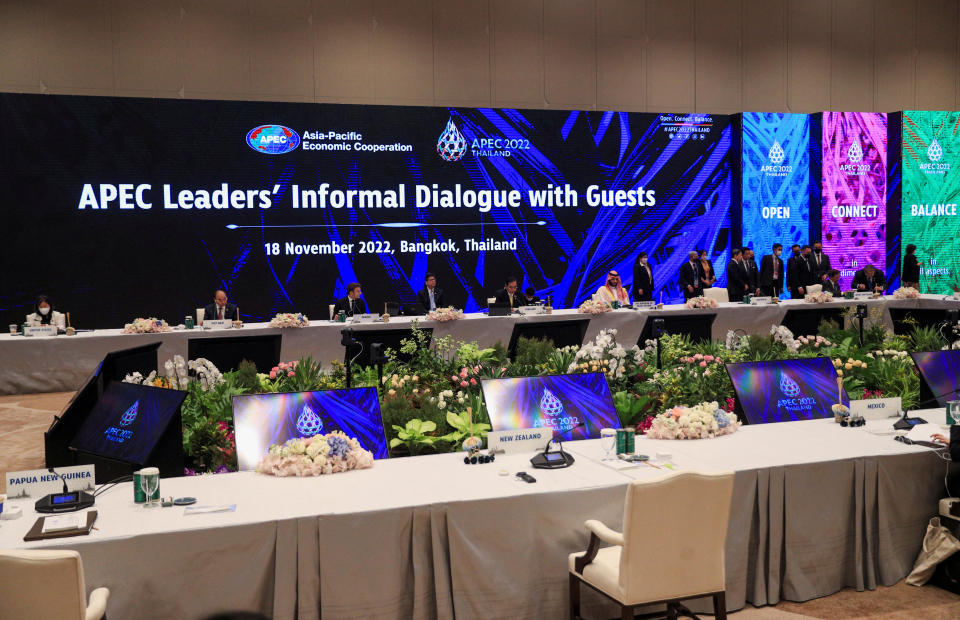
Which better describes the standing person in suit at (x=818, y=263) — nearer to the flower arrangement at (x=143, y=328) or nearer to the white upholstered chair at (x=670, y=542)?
the flower arrangement at (x=143, y=328)

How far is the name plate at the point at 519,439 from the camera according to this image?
427 cm

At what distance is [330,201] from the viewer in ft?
42.1

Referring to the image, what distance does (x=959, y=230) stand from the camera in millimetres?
15906

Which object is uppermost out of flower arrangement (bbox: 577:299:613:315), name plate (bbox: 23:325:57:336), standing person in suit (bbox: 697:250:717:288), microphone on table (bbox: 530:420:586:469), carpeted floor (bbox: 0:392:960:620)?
standing person in suit (bbox: 697:250:717:288)

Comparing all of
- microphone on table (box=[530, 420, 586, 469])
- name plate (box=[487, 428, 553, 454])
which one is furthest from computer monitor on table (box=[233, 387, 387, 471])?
microphone on table (box=[530, 420, 586, 469])

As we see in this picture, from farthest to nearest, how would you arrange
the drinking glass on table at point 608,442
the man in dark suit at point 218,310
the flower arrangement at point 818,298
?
the flower arrangement at point 818,298 < the man in dark suit at point 218,310 < the drinking glass on table at point 608,442

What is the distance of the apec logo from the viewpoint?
12.4 meters

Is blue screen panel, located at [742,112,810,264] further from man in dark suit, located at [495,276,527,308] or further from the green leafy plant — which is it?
the green leafy plant

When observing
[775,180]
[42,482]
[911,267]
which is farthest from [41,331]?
[911,267]

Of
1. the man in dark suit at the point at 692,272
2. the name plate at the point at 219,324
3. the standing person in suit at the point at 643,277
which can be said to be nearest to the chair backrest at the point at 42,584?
the name plate at the point at 219,324

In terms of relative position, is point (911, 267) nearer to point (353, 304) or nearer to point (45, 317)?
→ point (353, 304)

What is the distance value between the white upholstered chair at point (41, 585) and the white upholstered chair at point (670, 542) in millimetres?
1870

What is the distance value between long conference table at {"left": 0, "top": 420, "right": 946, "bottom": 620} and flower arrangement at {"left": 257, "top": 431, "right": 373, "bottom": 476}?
0.22ft

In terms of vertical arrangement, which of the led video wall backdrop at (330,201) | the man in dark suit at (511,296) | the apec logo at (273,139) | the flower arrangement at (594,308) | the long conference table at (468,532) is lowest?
the long conference table at (468,532)
